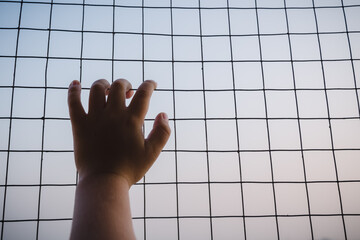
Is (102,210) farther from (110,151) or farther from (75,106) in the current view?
(75,106)

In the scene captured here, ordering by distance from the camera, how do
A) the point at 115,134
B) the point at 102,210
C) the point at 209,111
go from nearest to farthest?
the point at 102,210
the point at 115,134
the point at 209,111

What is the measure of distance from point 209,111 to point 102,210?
5.02ft

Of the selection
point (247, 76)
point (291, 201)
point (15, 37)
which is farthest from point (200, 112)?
point (15, 37)

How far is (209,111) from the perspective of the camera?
1815 millimetres

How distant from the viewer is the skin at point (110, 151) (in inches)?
13.6

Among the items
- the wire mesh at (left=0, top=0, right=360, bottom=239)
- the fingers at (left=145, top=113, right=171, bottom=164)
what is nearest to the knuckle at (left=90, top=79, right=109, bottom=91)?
the fingers at (left=145, top=113, right=171, bottom=164)

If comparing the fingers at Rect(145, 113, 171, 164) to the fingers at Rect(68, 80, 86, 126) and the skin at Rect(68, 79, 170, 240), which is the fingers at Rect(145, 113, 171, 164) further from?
the fingers at Rect(68, 80, 86, 126)

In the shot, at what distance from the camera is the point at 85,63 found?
181 cm

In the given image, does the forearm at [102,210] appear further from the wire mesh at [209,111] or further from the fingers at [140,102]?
the wire mesh at [209,111]

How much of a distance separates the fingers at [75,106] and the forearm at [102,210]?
0.47 ft

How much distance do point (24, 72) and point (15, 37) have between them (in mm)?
303

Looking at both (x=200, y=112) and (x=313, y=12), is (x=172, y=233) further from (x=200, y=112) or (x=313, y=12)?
(x=313, y=12)

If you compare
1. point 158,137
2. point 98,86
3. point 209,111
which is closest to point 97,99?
point 98,86

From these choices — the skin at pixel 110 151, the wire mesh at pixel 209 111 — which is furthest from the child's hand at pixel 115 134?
the wire mesh at pixel 209 111
